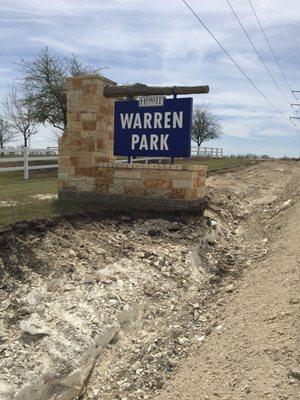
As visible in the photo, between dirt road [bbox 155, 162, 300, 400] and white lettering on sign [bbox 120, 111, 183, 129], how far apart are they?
9.33 feet

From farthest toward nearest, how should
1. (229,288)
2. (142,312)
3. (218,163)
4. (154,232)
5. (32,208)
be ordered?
1. (218,163)
2. (32,208)
3. (154,232)
4. (229,288)
5. (142,312)

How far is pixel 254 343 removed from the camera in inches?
199

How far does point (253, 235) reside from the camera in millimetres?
9758

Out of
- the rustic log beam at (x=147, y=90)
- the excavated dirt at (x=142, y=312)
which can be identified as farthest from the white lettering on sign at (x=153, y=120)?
the excavated dirt at (x=142, y=312)

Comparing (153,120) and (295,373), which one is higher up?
(153,120)

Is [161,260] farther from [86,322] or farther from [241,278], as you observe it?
[86,322]

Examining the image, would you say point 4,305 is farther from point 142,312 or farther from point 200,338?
point 200,338

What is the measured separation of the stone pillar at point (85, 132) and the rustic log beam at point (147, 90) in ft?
0.74

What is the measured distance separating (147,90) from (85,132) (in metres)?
1.49

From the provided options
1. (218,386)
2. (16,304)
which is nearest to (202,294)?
(218,386)

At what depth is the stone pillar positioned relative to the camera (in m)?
9.27

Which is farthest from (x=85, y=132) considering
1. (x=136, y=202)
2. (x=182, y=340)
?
(x=182, y=340)

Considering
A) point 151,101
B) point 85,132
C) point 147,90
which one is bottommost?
point 85,132

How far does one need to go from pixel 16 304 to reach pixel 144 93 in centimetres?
526
